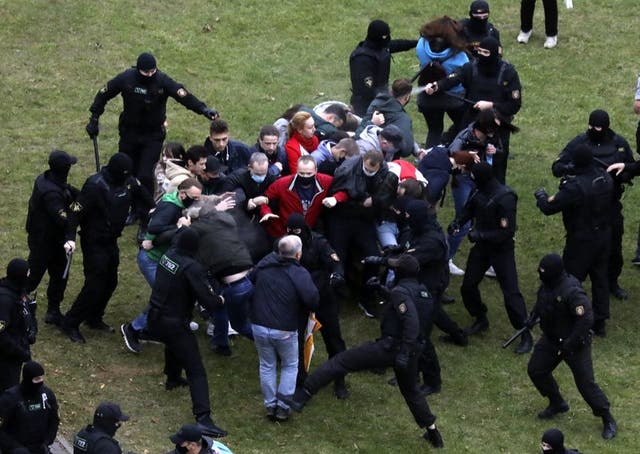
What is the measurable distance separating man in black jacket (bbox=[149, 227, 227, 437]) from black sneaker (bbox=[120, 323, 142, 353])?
1.56 m

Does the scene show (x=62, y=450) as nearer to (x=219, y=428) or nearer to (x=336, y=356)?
(x=219, y=428)

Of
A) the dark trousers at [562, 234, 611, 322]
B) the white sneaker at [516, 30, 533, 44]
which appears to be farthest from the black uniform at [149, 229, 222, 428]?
the white sneaker at [516, 30, 533, 44]

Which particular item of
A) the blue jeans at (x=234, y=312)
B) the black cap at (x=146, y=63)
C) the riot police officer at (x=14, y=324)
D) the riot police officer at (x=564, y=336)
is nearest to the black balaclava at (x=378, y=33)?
the black cap at (x=146, y=63)

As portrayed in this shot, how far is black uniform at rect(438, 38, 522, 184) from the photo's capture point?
1752 centimetres

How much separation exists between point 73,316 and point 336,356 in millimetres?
3165

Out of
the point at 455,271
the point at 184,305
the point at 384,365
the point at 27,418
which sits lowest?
the point at 455,271

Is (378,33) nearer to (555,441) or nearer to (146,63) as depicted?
(146,63)

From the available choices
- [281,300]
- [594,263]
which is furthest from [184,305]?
[594,263]

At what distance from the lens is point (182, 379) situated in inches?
578

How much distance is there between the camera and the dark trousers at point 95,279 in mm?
15047

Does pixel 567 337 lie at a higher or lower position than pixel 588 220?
lower

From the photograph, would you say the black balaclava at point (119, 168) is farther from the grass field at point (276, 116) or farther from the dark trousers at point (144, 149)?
the dark trousers at point (144, 149)

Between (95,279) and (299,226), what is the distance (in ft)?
8.32

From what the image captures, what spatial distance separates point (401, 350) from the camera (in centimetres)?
1341
